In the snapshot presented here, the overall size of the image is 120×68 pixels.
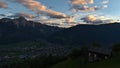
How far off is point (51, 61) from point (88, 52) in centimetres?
2610

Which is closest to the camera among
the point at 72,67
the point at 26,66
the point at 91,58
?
the point at 72,67

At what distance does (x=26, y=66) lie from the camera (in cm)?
14038

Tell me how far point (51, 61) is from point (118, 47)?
1490 inches

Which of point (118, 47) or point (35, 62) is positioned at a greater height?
point (118, 47)

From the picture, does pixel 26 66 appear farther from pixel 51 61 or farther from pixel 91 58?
pixel 91 58

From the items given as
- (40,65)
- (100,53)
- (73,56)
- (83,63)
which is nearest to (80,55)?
(73,56)

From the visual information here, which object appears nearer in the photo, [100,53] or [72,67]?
[72,67]

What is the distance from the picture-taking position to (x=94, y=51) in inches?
5027

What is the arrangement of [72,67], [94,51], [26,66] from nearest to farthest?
1. [72,67]
2. [94,51]
3. [26,66]

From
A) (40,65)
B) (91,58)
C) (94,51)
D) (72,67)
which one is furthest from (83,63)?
(40,65)

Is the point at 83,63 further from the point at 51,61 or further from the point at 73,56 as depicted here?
the point at 51,61

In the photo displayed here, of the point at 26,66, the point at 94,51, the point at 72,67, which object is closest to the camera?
the point at 72,67

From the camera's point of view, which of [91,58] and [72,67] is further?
[91,58]

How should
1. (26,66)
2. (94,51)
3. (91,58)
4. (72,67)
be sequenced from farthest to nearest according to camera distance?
(26,66) → (94,51) → (91,58) → (72,67)
